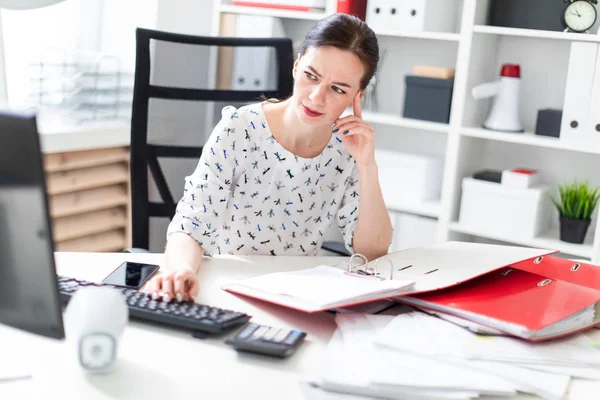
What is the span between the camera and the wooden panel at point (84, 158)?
2703 mm

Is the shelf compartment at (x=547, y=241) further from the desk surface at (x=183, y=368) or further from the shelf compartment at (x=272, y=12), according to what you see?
the desk surface at (x=183, y=368)

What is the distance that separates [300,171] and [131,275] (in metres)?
0.60

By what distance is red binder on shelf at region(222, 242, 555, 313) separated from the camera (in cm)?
116

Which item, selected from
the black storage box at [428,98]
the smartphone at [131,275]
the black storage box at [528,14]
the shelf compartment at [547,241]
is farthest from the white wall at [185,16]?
the smartphone at [131,275]

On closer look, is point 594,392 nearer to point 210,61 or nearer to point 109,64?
point 210,61

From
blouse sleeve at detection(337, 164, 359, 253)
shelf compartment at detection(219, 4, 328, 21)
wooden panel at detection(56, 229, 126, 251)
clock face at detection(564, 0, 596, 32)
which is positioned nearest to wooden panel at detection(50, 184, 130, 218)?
wooden panel at detection(56, 229, 126, 251)

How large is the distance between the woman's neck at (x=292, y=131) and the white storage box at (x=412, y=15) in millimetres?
1134

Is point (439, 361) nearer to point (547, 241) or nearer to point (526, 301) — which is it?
point (526, 301)

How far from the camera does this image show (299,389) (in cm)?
93

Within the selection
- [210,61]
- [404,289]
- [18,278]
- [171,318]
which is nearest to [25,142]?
[18,278]

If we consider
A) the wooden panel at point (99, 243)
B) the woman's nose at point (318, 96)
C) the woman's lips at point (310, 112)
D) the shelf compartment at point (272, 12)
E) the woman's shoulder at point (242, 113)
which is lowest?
the wooden panel at point (99, 243)

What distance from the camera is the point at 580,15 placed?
2.52 meters

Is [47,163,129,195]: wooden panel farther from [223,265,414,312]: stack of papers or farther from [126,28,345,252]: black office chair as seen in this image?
[223,265,414,312]: stack of papers

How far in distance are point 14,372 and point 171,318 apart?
0.23 meters
